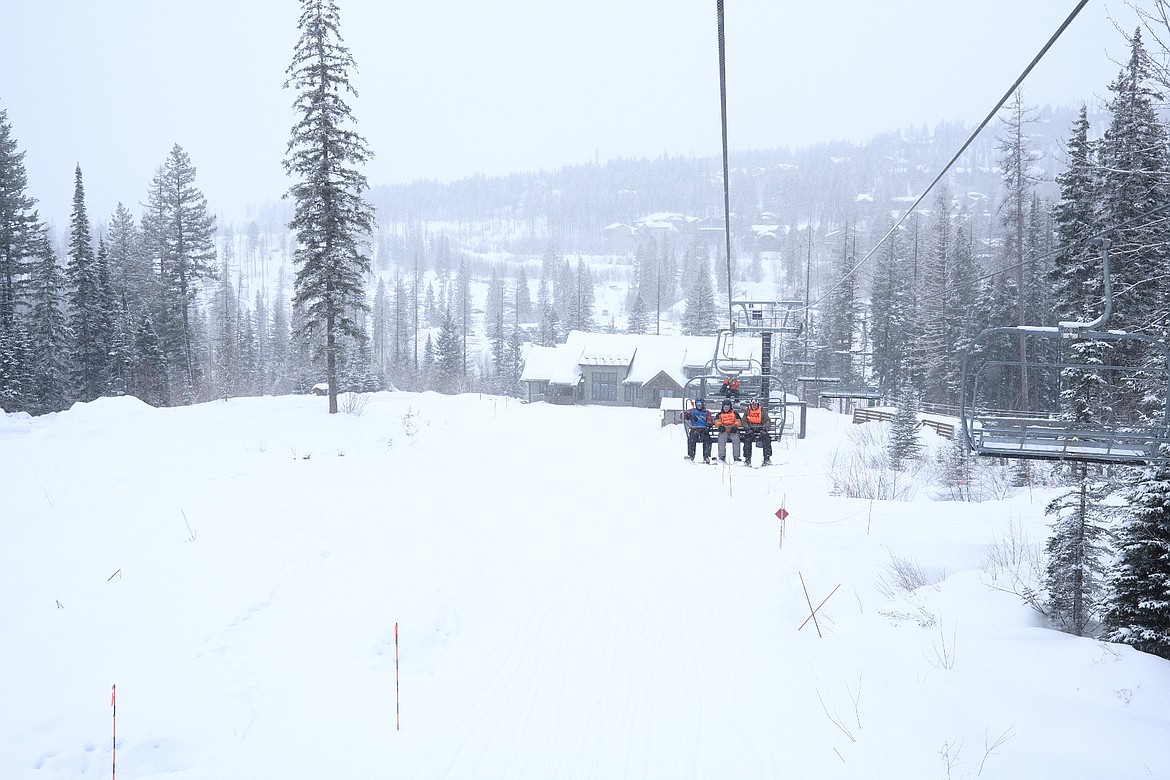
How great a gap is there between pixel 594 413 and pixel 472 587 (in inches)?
1370

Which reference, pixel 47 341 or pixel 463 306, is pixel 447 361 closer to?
pixel 47 341

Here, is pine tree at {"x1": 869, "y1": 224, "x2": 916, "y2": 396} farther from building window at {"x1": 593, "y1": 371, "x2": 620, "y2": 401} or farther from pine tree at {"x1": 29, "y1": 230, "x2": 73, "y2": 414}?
pine tree at {"x1": 29, "y1": 230, "x2": 73, "y2": 414}

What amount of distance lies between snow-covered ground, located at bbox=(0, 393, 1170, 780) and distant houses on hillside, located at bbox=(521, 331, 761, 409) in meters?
38.0

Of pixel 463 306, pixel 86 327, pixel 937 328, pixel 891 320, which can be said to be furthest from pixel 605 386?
pixel 463 306

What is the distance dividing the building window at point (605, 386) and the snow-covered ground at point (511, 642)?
39.3 meters

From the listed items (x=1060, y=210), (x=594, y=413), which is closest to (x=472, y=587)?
(x=1060, y=210)

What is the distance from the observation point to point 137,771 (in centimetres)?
570

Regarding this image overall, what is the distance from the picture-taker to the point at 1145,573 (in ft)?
22.1

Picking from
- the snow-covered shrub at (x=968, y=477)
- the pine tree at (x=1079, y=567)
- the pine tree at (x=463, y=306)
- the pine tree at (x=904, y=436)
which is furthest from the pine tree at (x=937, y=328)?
the pine tree at (x=463, y=306)

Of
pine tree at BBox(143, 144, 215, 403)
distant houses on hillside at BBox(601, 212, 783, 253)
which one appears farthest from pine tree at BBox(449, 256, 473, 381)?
distant houses on hillside at BBox(601, 212, 783, 253)

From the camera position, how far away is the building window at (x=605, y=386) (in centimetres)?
5488

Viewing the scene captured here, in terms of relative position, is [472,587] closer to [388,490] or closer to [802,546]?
[388,490]

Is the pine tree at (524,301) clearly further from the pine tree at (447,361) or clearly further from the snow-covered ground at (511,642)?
the snow-covered ground at (511,642)

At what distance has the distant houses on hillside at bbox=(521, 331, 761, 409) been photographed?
5347cm
